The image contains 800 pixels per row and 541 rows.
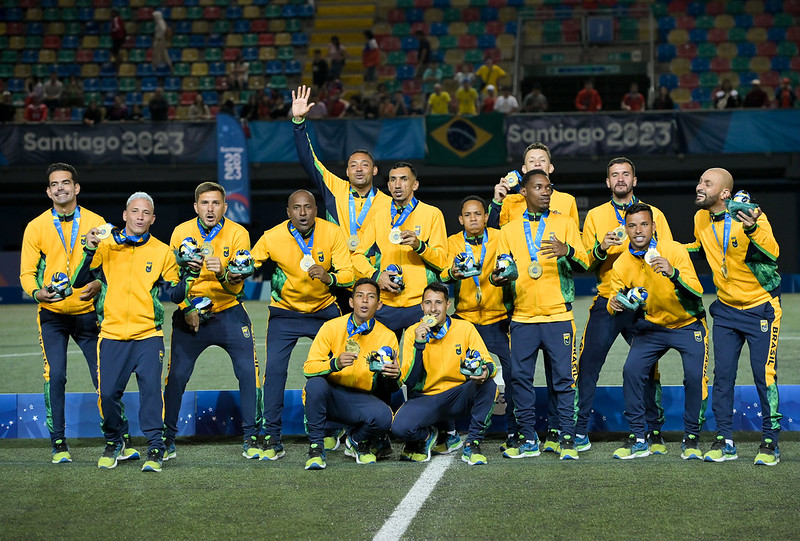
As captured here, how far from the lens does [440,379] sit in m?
7.45

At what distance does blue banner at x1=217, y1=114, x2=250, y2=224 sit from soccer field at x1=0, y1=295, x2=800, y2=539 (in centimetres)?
1275

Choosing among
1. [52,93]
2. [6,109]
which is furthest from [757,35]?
[6,109]

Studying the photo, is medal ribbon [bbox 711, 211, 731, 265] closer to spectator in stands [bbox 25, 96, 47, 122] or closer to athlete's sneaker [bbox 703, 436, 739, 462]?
athlete's sneaker [bbox 703, 436, 739, 462]

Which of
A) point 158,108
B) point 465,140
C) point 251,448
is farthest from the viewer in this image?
point 158,108

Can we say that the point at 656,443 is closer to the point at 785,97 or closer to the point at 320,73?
the point at 785,97

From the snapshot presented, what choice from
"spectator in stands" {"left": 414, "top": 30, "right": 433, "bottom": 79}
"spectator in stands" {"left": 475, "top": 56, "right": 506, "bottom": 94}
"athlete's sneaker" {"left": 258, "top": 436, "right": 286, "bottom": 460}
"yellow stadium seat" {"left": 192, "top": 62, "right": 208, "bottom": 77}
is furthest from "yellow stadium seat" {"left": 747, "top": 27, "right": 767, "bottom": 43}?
"athlete's sneaker" {"left": 258, "top": 436, "right": 286, "bottom": 460}

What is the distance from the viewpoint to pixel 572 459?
7.20 m

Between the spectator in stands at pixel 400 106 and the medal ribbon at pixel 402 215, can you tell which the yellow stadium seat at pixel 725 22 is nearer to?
the spectator in stands at pixel 400 106

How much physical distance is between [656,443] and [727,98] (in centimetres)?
1570

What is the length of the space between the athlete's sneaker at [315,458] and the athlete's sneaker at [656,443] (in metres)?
2.40

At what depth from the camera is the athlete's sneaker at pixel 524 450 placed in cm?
732

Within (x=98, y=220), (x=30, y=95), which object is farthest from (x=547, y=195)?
(x=30, y=95)

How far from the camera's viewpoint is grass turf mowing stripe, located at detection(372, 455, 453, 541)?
17.6ft

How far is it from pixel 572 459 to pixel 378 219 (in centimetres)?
233
